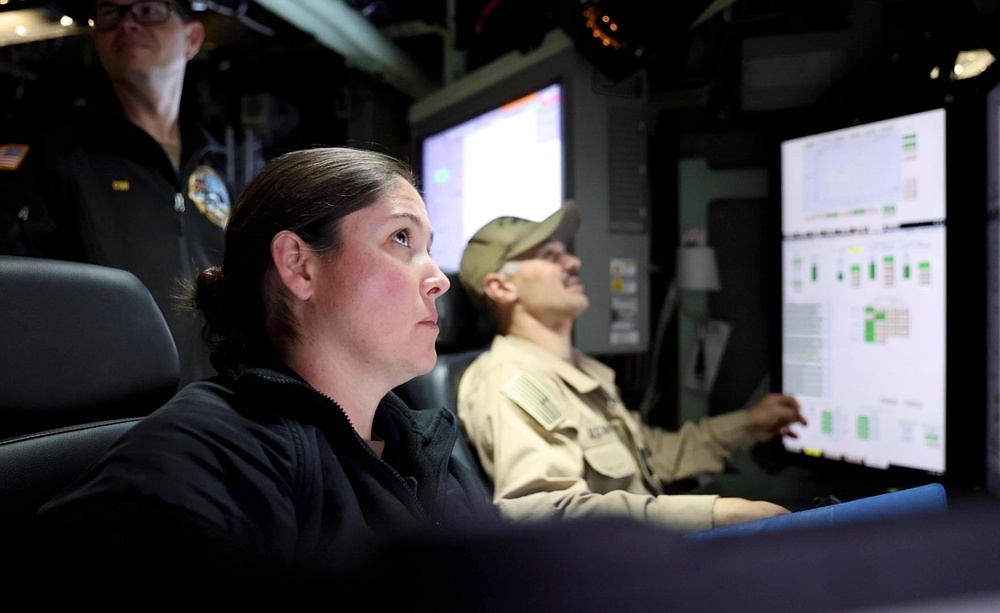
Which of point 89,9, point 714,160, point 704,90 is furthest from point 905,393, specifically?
point 89,9

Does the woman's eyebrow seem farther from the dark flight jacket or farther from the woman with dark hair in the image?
the dark flight jacket

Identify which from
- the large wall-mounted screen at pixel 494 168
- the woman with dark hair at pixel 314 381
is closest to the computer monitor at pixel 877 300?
the large wall-mounted screen at pixel 494 168

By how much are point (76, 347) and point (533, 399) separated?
78 cm

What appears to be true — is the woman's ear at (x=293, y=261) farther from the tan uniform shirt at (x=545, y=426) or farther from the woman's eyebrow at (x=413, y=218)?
the tan uniform shirt at (x=545, y=426)

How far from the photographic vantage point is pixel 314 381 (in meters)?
0.80

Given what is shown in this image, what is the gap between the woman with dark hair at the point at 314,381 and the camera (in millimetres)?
604

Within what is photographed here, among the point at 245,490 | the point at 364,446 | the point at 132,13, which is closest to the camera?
the point at 245,490

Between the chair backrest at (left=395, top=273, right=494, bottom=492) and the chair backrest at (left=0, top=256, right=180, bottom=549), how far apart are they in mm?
415

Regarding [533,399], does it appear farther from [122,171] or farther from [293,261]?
[122,171]

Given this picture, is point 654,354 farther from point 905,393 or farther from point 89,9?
point 89,9

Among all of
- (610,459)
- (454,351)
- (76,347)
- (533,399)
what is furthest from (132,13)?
(610,459)

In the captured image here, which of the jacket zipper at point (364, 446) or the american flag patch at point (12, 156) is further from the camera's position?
the american flag patch at point (12, 156)

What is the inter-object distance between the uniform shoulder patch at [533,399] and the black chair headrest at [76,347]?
61 centimetres

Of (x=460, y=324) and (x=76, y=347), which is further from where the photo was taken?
(x=460, y=324)
